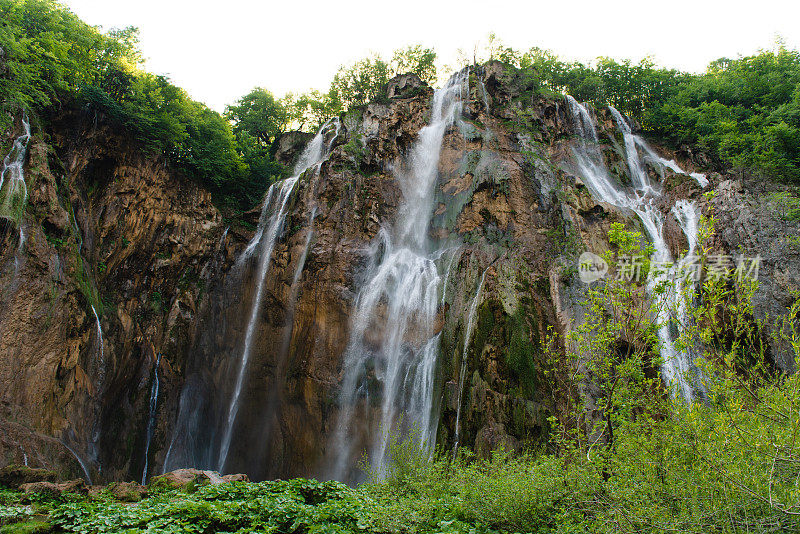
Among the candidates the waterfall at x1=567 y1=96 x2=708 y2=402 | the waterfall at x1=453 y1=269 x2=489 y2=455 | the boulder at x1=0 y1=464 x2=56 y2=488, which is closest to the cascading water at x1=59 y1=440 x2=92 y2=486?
the boulder at x1=0 y1=464 x2=56 y2=488

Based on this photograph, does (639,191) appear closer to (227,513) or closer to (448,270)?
(448,270)

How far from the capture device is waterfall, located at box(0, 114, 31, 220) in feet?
41.7

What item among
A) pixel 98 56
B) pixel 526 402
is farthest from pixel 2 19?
pixel 526 402

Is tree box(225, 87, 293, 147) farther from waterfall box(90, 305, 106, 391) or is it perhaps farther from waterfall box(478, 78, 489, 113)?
waterfall box(90, 305, 106, 391)

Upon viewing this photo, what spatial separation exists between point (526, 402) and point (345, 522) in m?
6.50

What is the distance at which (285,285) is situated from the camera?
17406 millimetres

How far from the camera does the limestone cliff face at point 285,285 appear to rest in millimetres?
12328

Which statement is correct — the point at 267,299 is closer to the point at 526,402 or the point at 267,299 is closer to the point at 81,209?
the point at 81,209

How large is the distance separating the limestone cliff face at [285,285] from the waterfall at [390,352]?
408 mm

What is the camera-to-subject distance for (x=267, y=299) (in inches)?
695

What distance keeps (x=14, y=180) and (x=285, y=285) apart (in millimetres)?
8882

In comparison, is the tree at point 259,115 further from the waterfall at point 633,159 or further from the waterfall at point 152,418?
the waterfall at point 633,159

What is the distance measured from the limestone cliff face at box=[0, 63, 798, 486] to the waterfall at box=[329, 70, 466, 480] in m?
0.41

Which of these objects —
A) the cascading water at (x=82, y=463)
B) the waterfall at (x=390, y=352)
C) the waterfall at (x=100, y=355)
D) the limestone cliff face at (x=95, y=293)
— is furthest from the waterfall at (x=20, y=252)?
the waterfall at (x=390, y=352)
